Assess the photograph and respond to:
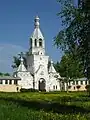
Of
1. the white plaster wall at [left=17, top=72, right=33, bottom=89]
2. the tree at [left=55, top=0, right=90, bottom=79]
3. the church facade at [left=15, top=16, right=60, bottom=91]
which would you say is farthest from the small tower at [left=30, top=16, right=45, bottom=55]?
the tree at [left=55, top=0, right=90, bottom=79]

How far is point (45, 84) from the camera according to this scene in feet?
349

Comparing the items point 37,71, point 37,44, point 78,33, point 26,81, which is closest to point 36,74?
point 37,71

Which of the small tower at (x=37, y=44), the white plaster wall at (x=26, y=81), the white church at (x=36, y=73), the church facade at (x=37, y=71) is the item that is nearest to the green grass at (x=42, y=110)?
the white plaster wall at (x=26, y=81)

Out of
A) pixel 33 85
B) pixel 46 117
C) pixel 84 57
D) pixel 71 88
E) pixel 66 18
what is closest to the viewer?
pixel 46 117

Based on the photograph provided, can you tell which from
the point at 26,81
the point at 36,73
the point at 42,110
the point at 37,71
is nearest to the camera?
the point at 42,110

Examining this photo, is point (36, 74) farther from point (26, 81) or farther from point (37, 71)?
point (26, 81)

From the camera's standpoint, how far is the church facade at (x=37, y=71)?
4119 inches

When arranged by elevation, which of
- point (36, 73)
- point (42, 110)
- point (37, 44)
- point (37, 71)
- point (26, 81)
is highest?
point (37, 44)

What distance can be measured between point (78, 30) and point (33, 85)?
254 feet

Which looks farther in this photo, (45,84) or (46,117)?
(45,84)

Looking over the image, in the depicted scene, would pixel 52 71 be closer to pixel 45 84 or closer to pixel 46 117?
pixel 45 84

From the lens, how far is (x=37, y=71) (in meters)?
106

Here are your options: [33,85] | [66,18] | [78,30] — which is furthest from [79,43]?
[33,85]

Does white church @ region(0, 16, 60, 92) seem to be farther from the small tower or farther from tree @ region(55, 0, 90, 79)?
tree @ region(55, 0, 90, 79)
